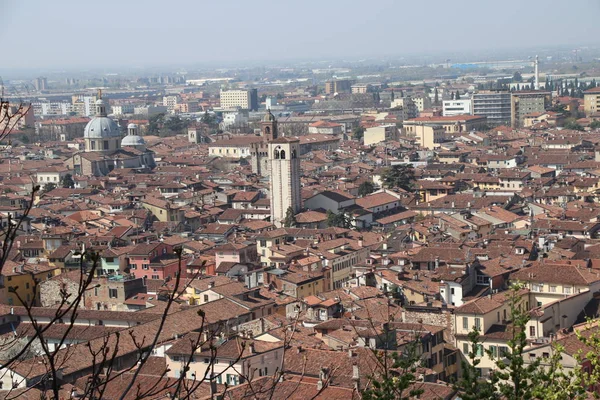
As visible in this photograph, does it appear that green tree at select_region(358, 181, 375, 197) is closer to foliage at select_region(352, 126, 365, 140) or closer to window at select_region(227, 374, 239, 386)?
window at select_region(227, 374, 239, 386)

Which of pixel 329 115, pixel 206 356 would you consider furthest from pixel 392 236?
pixel 329 115

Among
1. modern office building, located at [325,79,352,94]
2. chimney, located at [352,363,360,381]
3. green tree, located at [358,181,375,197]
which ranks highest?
chimney, located at [352,363,360,381]

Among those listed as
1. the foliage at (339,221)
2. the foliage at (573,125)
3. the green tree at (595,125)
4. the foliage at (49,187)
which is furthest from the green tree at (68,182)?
the green tree at (595,125)

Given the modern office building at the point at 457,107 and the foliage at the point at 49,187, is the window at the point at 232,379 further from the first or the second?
the modern office building at the point at 457,107

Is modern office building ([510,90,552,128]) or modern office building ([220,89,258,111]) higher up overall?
modern office building ([510,90,552,128])

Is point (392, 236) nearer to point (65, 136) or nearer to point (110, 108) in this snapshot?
point (65, 136)

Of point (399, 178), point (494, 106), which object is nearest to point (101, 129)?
point (399, 178)

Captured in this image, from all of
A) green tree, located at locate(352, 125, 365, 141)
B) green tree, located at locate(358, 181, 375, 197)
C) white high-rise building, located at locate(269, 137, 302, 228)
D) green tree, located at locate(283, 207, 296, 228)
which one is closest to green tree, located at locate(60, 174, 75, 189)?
green tree, located at locate(358, 181, 375, 197)
